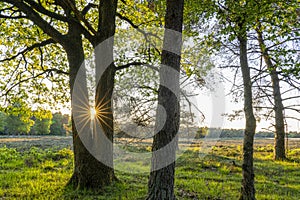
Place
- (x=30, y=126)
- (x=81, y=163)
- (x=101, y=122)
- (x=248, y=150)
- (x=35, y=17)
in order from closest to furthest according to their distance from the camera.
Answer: (x=248, y=150)
(x=35, y=17)
(x=81, y=163)
(x=101, y=122)
(x=30, y=126)

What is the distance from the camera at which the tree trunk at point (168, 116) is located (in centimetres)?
528

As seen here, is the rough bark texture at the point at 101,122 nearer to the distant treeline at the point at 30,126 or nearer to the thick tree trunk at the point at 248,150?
the thick tree trunk at the point at 248,150

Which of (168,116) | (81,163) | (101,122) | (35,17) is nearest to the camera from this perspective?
(168,116)

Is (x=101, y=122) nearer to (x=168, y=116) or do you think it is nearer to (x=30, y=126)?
(x=168, y=116)

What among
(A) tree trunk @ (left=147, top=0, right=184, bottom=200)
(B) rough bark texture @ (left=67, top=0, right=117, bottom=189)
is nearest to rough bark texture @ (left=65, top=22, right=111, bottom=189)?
(B) rough bark texture @ (left=67, top=0, right=117, bottom=189)

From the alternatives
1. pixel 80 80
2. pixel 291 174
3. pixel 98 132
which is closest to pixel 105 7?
pixel 80 80

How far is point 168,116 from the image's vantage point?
17.7 feet

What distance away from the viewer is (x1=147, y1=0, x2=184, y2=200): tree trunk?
5.28 m

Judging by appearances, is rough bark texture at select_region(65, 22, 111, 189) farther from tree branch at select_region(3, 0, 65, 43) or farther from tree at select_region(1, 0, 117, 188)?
tree branch at select_region(3, 0, 65, 43)

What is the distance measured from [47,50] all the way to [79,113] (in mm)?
5636

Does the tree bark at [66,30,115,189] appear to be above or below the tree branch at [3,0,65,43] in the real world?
below

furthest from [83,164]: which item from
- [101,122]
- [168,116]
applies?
[168,116]

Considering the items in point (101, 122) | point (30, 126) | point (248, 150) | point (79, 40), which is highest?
point (79, 40)

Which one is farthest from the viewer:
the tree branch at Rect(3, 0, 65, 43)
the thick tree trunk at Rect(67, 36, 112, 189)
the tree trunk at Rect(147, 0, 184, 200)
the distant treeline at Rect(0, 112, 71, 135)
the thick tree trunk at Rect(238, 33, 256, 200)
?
the distant treeline at Rect(0, 112, 71, 135)
